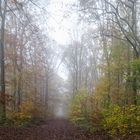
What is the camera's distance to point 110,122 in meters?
16.0

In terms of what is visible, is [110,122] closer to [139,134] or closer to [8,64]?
[139,134]

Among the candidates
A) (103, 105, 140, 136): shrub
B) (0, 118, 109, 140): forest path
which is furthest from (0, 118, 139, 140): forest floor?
(103, 105, 140, 136): shrub

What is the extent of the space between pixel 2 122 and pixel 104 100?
11.5 meters

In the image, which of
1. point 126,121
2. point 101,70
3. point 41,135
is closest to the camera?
point 126,121

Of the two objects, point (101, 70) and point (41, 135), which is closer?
point (41, 135)

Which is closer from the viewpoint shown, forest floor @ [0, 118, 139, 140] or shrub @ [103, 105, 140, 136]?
forest floor @ [0, 118, 139, 140]

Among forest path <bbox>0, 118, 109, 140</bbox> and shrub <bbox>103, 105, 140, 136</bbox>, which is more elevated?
shrub <bbox>103, 105, 140, 136</bbox>

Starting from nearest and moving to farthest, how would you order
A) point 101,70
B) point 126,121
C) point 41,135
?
point 126,121 → point 41,135 → point 101,70

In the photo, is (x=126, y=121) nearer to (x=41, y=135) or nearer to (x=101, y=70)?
(x=41, y=135)

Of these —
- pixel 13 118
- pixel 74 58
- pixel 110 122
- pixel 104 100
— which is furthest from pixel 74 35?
pixel 110 122

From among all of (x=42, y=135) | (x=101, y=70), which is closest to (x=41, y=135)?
(x=42, y=135)

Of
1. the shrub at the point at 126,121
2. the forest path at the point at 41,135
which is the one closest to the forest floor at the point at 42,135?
the forest path at the point at 41,135

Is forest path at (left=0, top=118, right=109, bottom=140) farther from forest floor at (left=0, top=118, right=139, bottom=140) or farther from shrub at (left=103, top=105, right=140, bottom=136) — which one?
shrub at (left=103, top=105, right=140, bottom=136)

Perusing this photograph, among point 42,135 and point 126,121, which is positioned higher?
point 126,121
